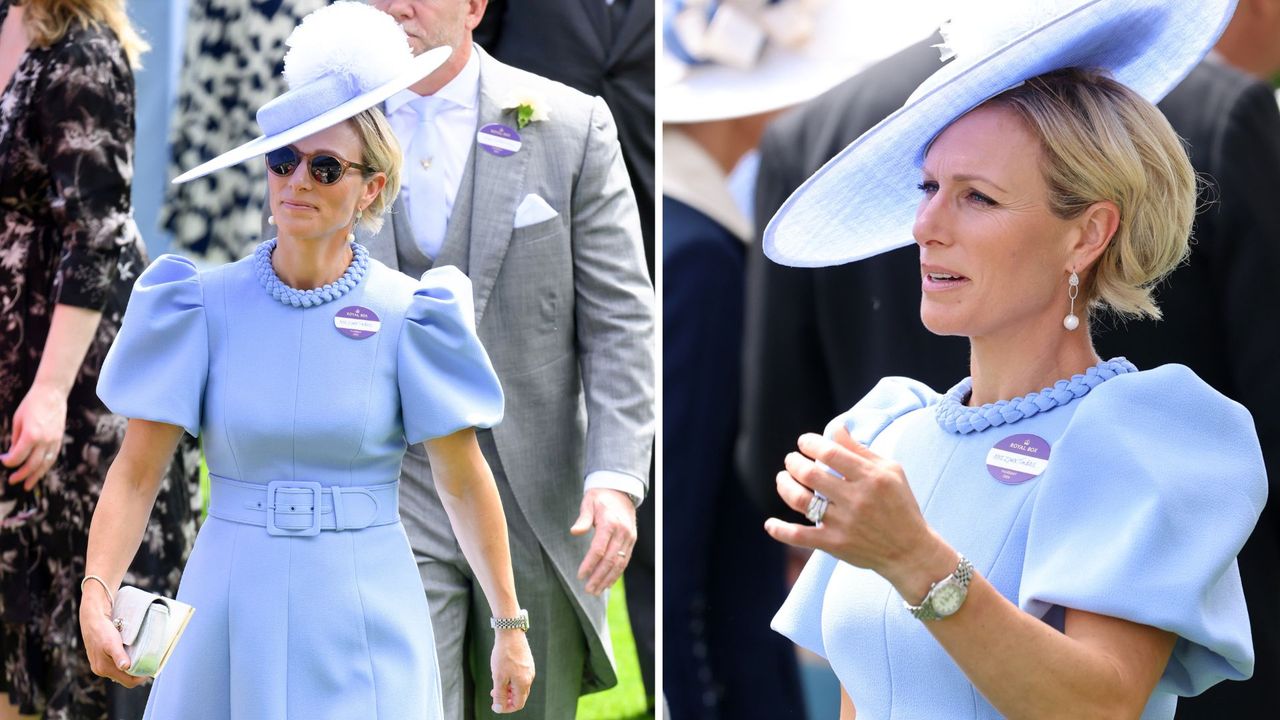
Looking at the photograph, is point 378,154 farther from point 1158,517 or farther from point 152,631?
point 1158,517

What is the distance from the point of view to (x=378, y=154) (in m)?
2.84

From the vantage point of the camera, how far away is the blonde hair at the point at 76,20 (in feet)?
12.4

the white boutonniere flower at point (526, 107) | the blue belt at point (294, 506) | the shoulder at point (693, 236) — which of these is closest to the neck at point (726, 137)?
the shoulder at point (693, 236)

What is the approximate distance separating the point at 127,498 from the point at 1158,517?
5.75ft

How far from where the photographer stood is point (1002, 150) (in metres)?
2.29

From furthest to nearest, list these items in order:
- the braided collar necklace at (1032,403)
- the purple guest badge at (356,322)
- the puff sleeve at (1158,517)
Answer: the purple guest badge at (356,322) → the braided collar necklace at (1032,403) → the puff sleeve at (1158,517)

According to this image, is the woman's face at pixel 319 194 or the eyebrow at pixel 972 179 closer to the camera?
the eyebrow at pixel 972 179

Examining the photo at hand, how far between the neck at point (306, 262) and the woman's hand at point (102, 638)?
648 millimetres

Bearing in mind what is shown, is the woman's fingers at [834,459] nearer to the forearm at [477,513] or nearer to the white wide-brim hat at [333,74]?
the forearm at [477,513]

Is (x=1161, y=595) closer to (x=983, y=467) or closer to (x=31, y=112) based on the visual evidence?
(x=983, y=467)

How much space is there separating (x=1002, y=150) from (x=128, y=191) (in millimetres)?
2398

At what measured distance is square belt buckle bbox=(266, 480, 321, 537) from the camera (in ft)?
8.79

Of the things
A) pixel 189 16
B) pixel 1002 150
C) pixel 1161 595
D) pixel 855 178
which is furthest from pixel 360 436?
pixel 189 16

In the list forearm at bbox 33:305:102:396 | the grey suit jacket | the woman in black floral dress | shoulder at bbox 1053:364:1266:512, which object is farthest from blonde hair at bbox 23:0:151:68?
shoulder at bbox 1053:364:1266:512
